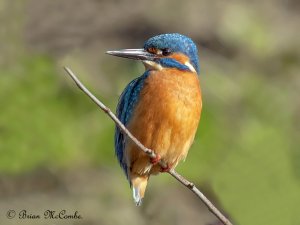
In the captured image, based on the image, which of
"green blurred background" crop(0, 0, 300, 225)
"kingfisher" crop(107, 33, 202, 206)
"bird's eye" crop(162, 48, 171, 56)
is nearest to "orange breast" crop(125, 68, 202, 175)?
"kingfisher" crop(107, 33, 202, 206)

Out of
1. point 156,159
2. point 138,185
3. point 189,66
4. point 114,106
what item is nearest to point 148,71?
point 189,66

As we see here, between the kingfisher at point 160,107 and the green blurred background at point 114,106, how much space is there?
119cm

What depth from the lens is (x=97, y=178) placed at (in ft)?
24.9

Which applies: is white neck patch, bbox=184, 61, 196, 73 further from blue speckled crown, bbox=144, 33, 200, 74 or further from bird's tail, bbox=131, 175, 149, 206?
bird's tail, bbox=131, 175, 149, 206

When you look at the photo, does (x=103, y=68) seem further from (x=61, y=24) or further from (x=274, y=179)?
(x=274, y=179)

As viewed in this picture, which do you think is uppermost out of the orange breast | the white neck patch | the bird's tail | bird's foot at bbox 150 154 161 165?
the white neck patch

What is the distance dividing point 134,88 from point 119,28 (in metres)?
3.93

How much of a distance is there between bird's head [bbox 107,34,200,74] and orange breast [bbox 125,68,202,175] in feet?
0.21

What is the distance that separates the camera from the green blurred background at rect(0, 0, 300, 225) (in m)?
6.82

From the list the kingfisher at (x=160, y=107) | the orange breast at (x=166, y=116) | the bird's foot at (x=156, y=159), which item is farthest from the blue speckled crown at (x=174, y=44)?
the bird's foot at (x=156, y=159)

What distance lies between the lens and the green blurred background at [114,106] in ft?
22.4

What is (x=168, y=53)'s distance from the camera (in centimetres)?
504

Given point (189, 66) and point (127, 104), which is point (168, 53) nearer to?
Answer: point (189, 66)

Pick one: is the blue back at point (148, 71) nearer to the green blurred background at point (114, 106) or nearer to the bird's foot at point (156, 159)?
the bird's foot at point (156, 159)
